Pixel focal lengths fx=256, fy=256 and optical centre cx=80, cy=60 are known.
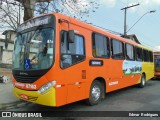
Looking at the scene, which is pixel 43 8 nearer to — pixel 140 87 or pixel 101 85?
pixel 140 87

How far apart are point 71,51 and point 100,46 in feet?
7.43

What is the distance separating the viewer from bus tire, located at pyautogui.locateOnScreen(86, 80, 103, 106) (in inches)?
374

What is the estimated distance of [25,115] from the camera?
8.26m

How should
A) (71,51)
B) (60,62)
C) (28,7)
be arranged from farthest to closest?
1. (28,7)
2. (71,51)
3. (60,62)

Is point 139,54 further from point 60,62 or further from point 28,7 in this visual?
point 60,62

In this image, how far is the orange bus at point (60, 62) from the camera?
7617 millimetres

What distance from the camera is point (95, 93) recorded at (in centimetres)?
978

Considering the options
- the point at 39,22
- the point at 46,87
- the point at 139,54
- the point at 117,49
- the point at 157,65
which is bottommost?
the point at 46,87

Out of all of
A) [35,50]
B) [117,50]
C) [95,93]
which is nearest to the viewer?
[35,50]

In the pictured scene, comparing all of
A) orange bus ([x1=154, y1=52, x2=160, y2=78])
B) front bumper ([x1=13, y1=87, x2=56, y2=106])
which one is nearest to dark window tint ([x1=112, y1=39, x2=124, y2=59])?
front bumper ([x1=13, y1=87, x2=56, y2=106])

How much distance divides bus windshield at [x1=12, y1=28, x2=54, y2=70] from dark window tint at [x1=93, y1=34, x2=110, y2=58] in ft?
8.00

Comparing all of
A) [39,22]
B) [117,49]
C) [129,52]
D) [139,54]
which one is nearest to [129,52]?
[129,52]

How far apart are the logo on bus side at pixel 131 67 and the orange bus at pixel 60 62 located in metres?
2.01

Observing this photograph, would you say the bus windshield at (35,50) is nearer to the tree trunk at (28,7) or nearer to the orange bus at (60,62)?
the orange bus at (60,62)
